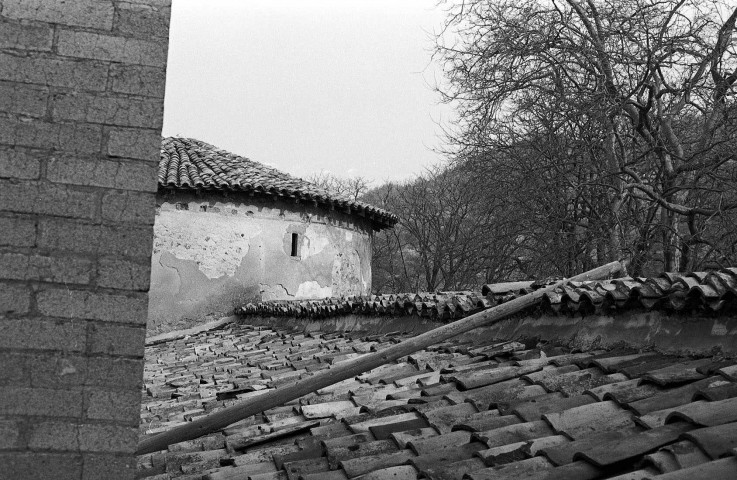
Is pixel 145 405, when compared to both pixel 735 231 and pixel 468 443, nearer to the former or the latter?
pixel 468 443

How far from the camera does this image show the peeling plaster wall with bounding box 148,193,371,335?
1564 cm

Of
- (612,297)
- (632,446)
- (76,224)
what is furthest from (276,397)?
(632,446)

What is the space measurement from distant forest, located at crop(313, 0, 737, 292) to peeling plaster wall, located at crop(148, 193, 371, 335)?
12.2 ft

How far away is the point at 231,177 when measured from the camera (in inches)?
628

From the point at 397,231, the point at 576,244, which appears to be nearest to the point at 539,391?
the point at 576,244

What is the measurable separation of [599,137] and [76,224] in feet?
35.3

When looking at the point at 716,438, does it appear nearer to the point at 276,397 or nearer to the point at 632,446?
the point at 632,446

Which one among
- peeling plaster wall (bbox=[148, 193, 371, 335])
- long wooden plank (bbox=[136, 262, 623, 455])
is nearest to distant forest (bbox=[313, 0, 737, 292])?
peeling plaster wall (bbox=[148, 193, 371, 335])

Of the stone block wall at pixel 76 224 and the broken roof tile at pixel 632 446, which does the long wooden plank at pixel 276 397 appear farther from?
the broken roof tile at pixel 632 446

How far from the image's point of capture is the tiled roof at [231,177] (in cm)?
1550

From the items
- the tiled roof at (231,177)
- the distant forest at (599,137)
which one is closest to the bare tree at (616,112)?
the distant forest at (599,137)

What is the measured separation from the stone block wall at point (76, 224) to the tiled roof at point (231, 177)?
11.5 metres

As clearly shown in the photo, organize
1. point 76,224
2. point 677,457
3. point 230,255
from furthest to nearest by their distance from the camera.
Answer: point 230,255 < point 76,224 < point 677,457

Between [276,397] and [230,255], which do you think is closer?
[276,397]
